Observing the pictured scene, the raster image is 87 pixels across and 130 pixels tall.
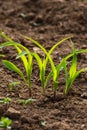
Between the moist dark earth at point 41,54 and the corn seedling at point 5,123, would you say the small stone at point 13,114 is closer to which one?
the moist dark earth at point 41,54

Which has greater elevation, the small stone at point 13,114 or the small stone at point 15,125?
the small stone at point 13,114

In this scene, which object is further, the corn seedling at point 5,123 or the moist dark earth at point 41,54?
the moist dark earth at point 41,54

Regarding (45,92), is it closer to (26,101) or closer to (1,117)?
(26,101)

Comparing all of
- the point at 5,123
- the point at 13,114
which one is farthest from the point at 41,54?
the point at 5,123

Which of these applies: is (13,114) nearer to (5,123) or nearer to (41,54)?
(5,123)

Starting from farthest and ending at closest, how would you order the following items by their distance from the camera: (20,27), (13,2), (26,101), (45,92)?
(13,2) → (20,27) → (45,92) → (26,101)

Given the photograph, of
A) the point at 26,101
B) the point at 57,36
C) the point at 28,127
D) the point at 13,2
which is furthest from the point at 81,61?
the point at 13,2

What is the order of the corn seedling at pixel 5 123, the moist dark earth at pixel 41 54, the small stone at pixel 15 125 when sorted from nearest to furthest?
the corn seedling at pixel 5 123 < the small stone at pixel 15 125 < the moist dark earth at pixel 41 54

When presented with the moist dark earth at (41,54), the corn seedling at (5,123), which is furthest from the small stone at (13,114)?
the corn seedling at (5,123)
